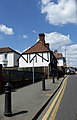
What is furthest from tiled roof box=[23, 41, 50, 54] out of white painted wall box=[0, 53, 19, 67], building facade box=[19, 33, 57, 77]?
white painted wall box=[0, 53, 19, 67]

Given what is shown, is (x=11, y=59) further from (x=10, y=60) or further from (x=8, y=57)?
(x=8, y=57)

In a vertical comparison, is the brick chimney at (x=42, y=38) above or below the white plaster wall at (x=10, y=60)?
above

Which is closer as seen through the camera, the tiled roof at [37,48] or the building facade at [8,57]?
the tiled roof at [37,48]

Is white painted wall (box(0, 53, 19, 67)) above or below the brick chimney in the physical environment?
below

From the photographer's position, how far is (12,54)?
223 ft

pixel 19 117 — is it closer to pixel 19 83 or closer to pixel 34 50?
pixel 19 83

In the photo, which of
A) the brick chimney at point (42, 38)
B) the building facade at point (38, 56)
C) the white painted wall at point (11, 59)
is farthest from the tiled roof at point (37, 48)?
the white painted wall at point (11, 59)

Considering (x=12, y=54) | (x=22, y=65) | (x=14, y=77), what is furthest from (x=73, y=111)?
(x=12, y=54)

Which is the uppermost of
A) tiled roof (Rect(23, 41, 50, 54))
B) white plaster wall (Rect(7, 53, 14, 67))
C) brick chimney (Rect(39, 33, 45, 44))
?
brick chimney (Rect(39, 33, 45, 44))

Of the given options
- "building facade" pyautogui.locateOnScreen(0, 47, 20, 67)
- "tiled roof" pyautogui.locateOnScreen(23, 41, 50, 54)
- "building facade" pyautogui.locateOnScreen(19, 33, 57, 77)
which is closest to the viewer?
"building facade" pyautogui.locateOnScreen(19, 33, 57, 77)

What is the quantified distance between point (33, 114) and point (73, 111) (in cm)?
179

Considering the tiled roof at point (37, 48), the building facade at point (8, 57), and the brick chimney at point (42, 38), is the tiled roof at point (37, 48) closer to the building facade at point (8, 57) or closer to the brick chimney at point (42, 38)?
the brick chimney at point (42, 38)

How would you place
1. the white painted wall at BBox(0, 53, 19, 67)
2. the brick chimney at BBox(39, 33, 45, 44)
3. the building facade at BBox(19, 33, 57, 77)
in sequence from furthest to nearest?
the white painted wall at BBox(0, 53, 19, 67) → the brick chimney at BBox(39, 33, 45, 44) → the building facade at BBox(19, 33, 57, 77)

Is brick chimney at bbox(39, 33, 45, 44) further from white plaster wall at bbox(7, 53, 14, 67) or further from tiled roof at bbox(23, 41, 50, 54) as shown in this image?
white plaster wall at bbox(7, 53, 14, 67)
